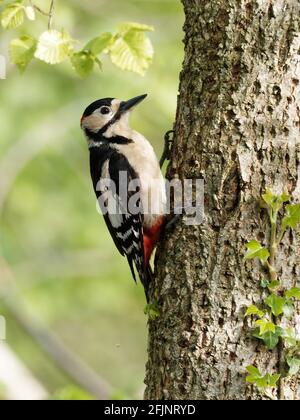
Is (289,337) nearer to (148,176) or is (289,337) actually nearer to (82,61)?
(148,176)

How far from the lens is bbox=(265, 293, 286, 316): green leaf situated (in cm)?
359

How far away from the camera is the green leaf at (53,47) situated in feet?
14.5

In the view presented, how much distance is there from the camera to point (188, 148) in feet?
13.2

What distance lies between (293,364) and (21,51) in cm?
245

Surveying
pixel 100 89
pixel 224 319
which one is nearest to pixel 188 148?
pixel 224 319

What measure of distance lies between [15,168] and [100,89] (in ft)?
4.99

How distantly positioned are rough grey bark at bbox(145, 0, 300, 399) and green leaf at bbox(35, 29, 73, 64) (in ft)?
3.16

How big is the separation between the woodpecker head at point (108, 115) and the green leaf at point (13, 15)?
1237 millimetres

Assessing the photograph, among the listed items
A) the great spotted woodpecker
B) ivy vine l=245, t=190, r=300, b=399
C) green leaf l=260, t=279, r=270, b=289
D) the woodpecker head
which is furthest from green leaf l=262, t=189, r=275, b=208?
the woodpecker head

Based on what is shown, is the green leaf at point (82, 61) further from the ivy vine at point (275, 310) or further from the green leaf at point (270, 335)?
the green leaf at point (270, 335)

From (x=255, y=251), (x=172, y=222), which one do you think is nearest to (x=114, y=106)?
(x=172, y=222)

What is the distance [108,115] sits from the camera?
553 centimetres

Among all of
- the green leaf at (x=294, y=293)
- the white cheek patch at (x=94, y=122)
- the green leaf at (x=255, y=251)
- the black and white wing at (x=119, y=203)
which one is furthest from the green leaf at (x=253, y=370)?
the white cheek patch at (x=94, y=122)

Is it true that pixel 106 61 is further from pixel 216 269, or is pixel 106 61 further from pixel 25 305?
pixel 216 269
